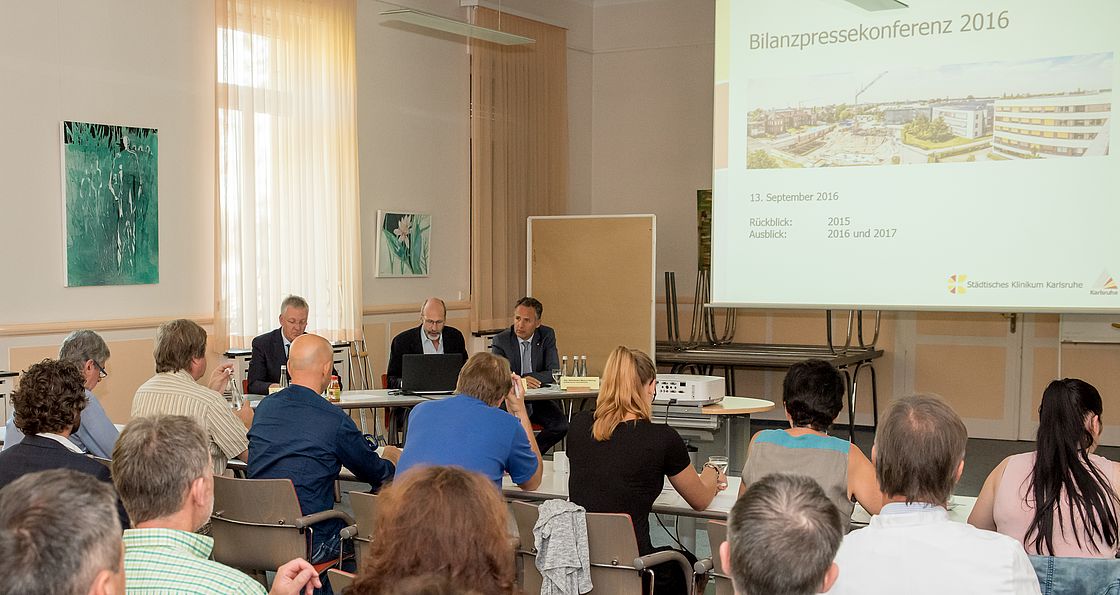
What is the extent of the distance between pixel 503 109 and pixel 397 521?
8.14 meters

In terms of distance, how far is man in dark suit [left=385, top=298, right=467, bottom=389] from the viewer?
737cm

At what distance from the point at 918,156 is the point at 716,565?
12.9ft

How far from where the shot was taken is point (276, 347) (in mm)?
6613

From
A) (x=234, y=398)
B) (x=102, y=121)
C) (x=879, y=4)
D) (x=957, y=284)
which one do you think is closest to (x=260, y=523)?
(x=234, y=398)

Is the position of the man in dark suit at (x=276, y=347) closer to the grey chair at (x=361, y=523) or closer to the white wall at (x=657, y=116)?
the grey chair at (x=361, y=523)

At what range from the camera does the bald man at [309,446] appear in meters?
4.00

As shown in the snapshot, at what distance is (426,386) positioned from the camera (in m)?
6.46

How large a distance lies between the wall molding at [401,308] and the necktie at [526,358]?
5.34ft

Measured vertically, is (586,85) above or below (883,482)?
above

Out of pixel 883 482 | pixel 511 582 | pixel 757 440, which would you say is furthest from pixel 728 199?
pixel 511 582

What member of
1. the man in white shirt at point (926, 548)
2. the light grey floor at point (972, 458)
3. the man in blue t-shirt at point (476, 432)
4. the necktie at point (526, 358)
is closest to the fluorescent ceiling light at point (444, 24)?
the necktie at point (526, 358)

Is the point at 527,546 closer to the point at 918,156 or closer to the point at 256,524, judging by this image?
the point at 256,524

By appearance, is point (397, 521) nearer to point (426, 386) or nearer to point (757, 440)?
A: point (757, 440)

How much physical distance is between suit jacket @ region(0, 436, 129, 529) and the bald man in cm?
67
